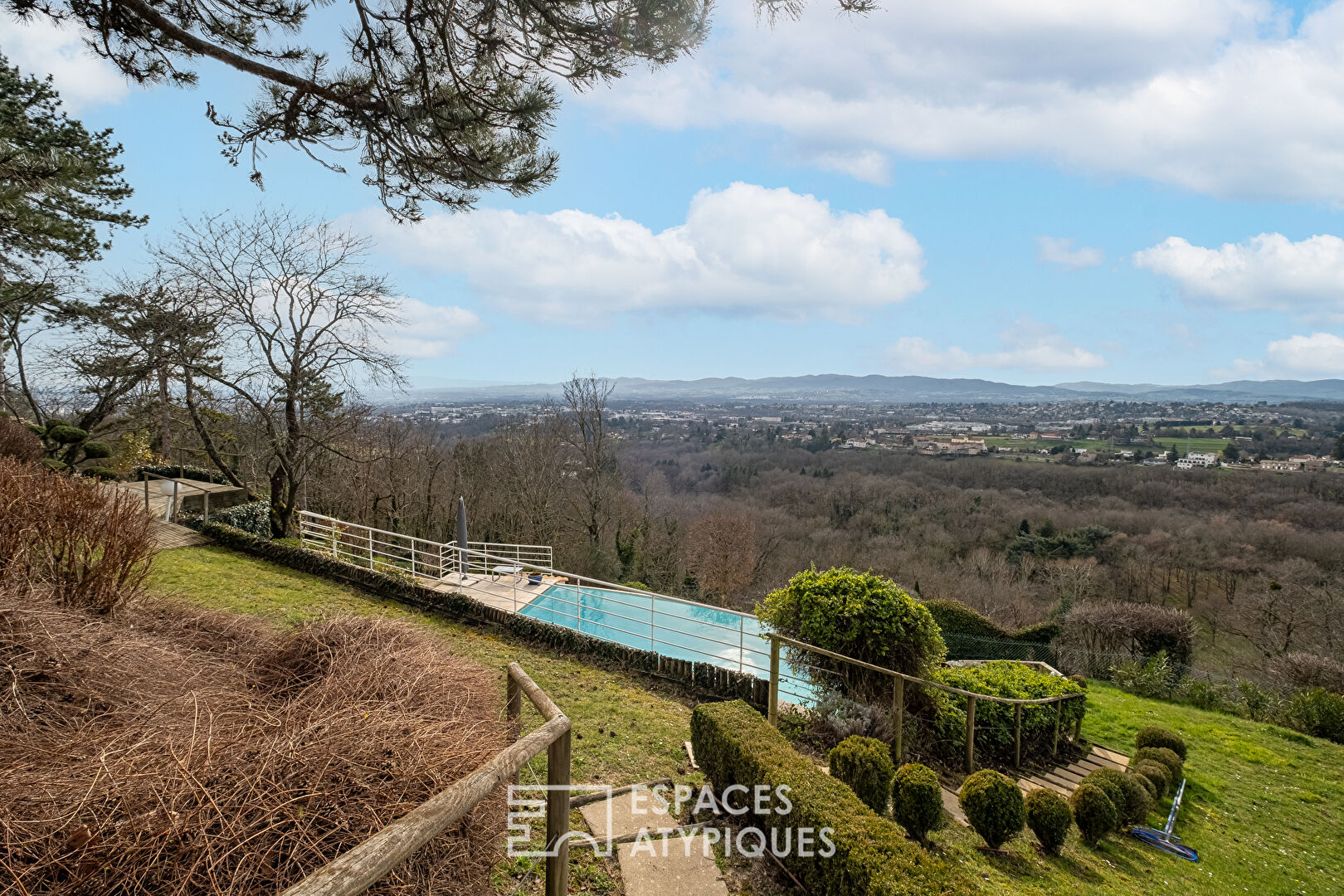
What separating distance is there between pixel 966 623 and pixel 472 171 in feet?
52.3

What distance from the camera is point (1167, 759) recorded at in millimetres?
8148

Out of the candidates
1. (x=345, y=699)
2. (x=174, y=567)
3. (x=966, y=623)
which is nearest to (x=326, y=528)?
(x=174, y=567)

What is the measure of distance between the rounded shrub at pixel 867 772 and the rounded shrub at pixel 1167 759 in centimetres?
573

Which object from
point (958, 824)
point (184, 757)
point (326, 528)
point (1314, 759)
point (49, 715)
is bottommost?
point (1314, 759)

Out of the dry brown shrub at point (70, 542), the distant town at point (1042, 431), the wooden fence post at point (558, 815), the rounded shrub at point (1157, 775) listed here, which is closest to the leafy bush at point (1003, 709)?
the rounded shrub at point (1157, 775)

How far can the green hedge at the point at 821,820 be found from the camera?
3297mm

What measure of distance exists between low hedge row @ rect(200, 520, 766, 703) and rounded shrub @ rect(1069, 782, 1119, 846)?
3.33 meters

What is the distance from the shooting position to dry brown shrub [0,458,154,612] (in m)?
3.89

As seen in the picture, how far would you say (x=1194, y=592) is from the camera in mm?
32531

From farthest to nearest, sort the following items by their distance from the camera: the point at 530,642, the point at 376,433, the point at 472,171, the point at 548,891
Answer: the point at 376,433 < the point at 530,642 < the point at 472,171 < the point at 548,891

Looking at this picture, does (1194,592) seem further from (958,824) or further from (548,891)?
(548,891)

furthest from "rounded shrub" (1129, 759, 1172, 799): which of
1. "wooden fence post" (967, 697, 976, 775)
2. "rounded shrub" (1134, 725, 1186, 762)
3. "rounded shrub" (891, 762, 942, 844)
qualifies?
"rounded shrub" (891, 762, 942, 844)

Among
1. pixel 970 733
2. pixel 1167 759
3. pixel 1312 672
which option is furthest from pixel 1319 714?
pixel 970 733

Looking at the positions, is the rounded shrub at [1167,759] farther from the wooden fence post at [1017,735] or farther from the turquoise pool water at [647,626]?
the turquoise pool water at [647,626]
